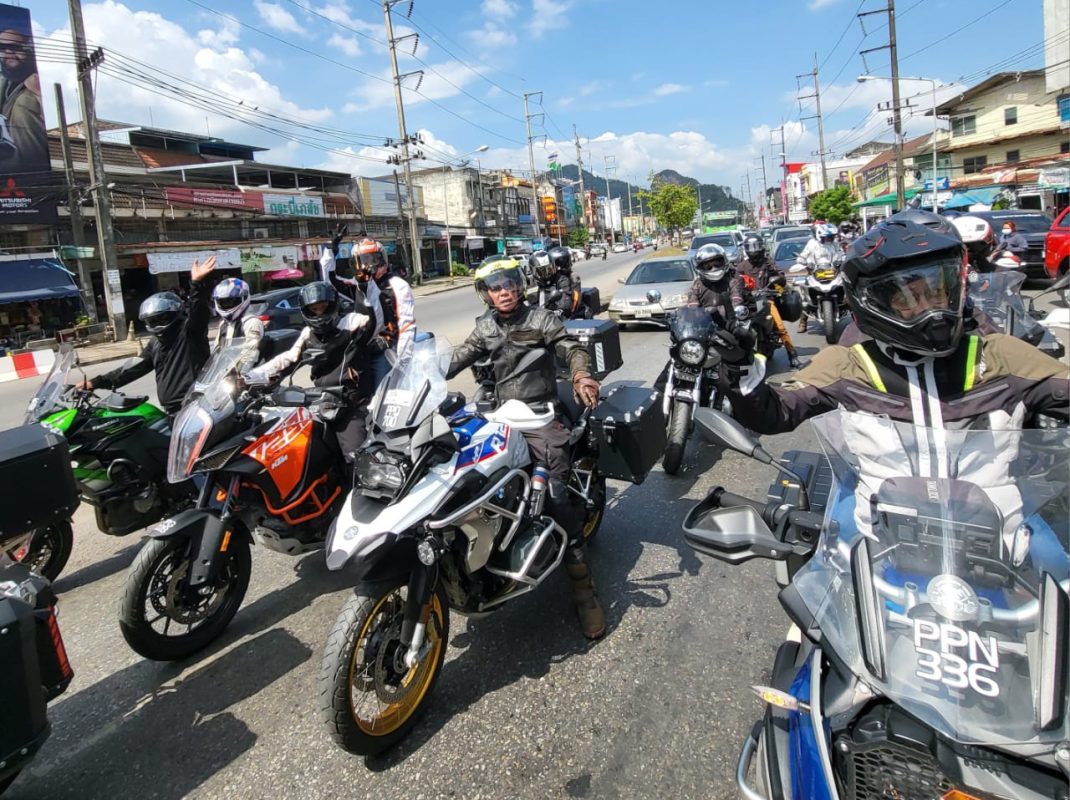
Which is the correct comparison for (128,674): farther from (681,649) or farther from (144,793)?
(681,649)

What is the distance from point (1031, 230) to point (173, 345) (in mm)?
17755

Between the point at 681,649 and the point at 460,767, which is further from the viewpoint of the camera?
the point at 681,649

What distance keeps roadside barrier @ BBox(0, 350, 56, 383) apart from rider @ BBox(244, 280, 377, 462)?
15.4 feet

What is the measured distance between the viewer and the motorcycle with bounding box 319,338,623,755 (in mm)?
2363

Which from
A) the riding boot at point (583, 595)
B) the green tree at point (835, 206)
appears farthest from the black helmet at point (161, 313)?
the green tree at point (835, 206)

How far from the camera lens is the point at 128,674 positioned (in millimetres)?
3207

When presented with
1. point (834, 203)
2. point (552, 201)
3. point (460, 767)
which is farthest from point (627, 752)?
point (552, 201)

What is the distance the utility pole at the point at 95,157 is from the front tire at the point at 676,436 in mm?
17632

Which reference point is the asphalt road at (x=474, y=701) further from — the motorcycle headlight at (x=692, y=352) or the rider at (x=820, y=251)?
the rider at (x=820, y=251)

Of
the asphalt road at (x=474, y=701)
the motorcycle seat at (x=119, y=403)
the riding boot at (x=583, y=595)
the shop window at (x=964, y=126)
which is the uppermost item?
the shop window at (x=964, y=126)

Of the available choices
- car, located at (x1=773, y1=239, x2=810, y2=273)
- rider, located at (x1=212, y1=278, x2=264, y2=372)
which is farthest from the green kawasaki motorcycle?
car, located at (x1=773, y1=239, x2=810, y2=273)

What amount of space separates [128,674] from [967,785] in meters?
3.45

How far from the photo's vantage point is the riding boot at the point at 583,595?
127 inches

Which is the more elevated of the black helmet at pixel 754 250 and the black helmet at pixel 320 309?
the black helmet at pixel 754 250
